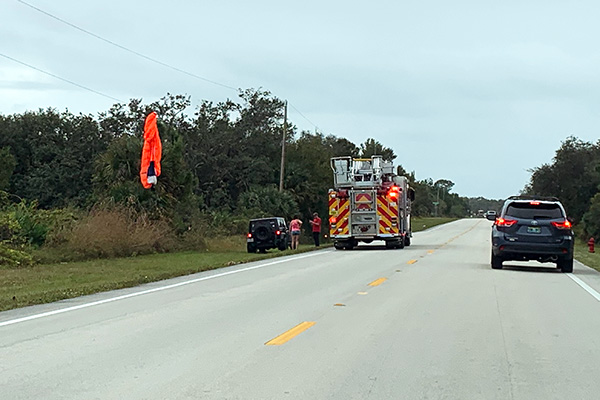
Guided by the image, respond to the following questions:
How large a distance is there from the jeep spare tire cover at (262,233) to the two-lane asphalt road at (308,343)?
14.9 meters

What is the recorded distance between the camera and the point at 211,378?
7848 mm

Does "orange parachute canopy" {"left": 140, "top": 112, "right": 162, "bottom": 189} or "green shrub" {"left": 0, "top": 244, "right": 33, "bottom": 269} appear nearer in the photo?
"green shrub" {"left": 0, "top": 244, "right": 33, "bottom": 269}

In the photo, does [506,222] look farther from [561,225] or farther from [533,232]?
[561,225]

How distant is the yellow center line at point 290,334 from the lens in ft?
32.8

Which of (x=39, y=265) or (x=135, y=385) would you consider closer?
(x=135, y=385)

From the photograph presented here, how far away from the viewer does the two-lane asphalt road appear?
24.9ft

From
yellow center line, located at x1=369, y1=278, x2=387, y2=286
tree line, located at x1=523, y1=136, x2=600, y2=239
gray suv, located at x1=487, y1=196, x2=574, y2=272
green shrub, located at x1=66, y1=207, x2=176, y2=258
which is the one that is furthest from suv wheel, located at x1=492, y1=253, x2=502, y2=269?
tree line, located at x1=523, y1=136, x2=600, y2=239

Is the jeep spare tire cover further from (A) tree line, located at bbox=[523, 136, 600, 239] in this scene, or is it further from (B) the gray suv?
(A) tree line, located at bbox=[523, 136, 600, 239]

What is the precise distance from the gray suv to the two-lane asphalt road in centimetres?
389

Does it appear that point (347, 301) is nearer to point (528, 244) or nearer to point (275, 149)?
point (528, 244)

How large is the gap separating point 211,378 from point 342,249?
2748 cm

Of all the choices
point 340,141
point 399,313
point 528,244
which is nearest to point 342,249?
point 528,244

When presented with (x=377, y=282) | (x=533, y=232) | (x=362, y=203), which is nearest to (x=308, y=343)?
(x=377, y=282)

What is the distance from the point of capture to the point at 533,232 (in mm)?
21719
